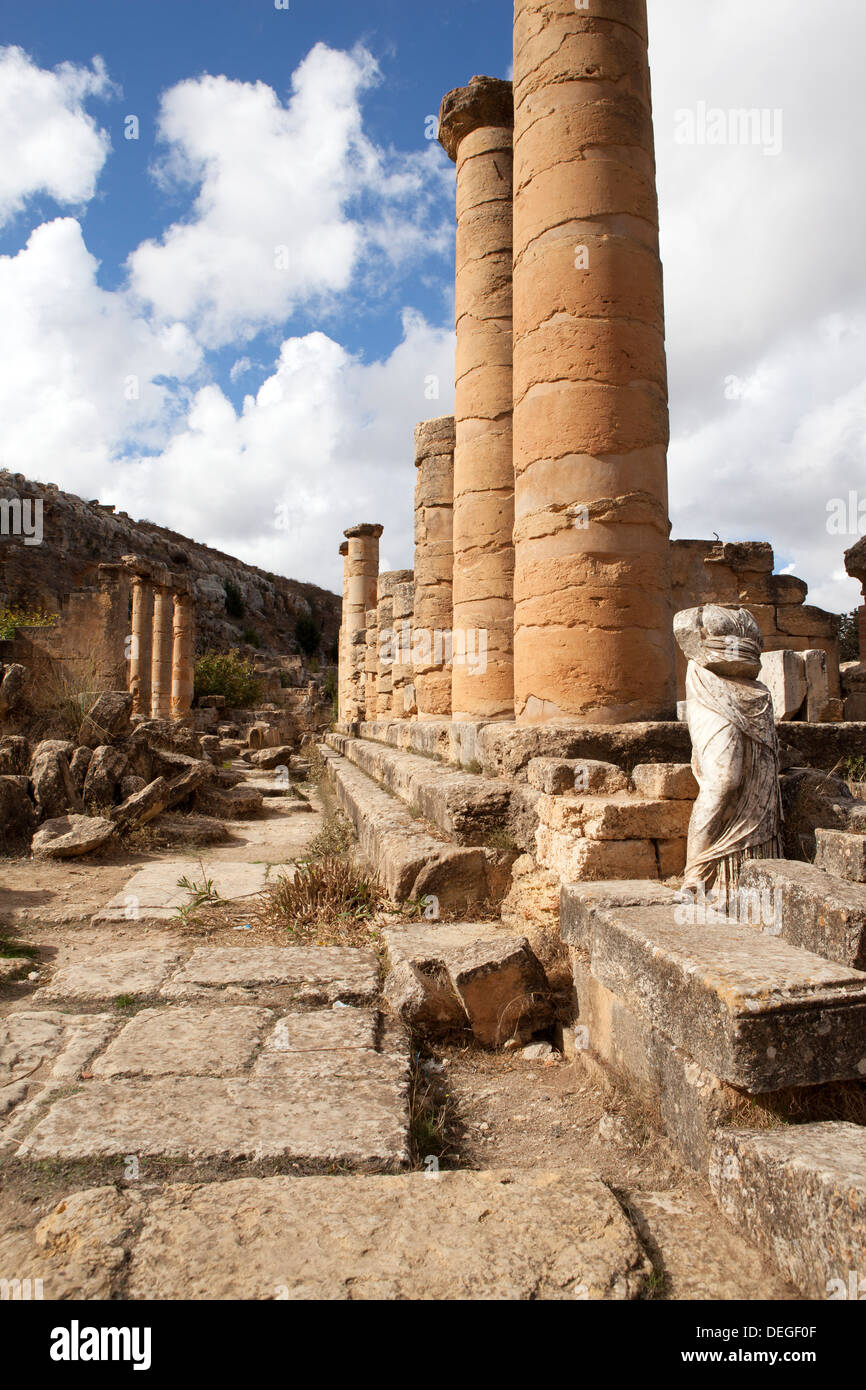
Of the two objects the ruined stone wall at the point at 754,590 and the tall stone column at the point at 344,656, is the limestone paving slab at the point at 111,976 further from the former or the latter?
the tall stone column at the point at 344,656

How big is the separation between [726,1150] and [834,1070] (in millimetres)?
366

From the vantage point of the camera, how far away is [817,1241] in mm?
1688

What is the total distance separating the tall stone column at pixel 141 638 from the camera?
64.6 ft

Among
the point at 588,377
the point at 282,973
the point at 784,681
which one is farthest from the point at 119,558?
the point at 282,973

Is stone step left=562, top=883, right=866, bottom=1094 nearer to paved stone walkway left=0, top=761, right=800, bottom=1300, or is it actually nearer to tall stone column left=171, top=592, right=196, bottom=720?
paved stone walkway left=0, top=761, right=800, bottom=1300

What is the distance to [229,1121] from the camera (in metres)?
2.44

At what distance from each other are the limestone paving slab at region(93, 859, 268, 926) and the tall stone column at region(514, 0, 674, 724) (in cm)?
253

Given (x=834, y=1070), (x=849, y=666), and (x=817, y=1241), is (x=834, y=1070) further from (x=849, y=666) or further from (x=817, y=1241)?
(x=849, y=666)

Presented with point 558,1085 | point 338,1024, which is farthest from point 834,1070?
point 338,1024

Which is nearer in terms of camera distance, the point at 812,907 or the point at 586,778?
the point at 812,907

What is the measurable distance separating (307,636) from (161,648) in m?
32.9

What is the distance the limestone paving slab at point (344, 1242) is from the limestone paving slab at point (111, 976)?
161cm

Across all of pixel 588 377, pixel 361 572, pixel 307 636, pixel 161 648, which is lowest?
pixel 161 648

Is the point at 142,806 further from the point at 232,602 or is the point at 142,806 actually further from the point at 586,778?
the point at 232,602
